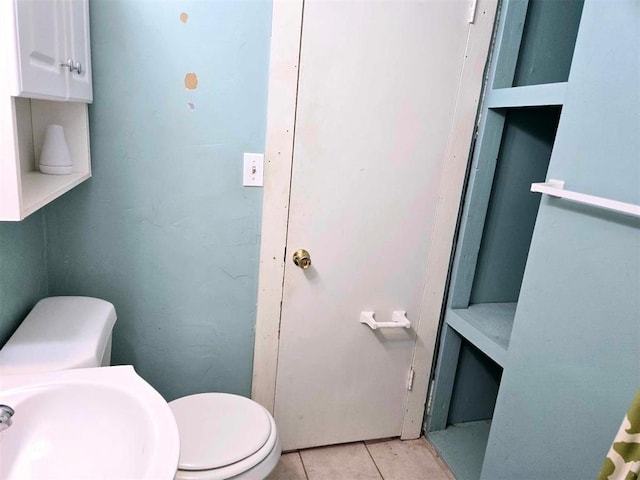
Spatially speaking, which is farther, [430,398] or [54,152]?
[430,398]

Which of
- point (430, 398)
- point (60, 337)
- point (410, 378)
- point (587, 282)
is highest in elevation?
point (587, 282)

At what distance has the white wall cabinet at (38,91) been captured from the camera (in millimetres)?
708

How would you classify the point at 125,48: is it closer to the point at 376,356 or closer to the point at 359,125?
the point at 359,125

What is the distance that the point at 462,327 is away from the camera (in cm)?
167

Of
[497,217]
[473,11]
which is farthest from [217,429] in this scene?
[473,11]

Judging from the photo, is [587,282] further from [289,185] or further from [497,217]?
[289,185]

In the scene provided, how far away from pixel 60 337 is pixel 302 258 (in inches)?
29.1

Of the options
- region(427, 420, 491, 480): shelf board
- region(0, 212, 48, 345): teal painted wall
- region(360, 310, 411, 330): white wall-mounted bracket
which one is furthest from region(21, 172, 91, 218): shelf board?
region(427, 420, 491, 480): shelf board

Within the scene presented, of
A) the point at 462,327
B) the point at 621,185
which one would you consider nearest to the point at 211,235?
the point at 462,327

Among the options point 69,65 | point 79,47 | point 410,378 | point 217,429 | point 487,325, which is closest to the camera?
point 69,65

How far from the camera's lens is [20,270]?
1.13 metres

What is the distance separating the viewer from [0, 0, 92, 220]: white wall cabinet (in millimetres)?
708

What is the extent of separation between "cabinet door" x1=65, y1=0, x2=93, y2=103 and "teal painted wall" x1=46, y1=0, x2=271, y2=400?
0.06 metres

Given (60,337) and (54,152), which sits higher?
(54,152)
